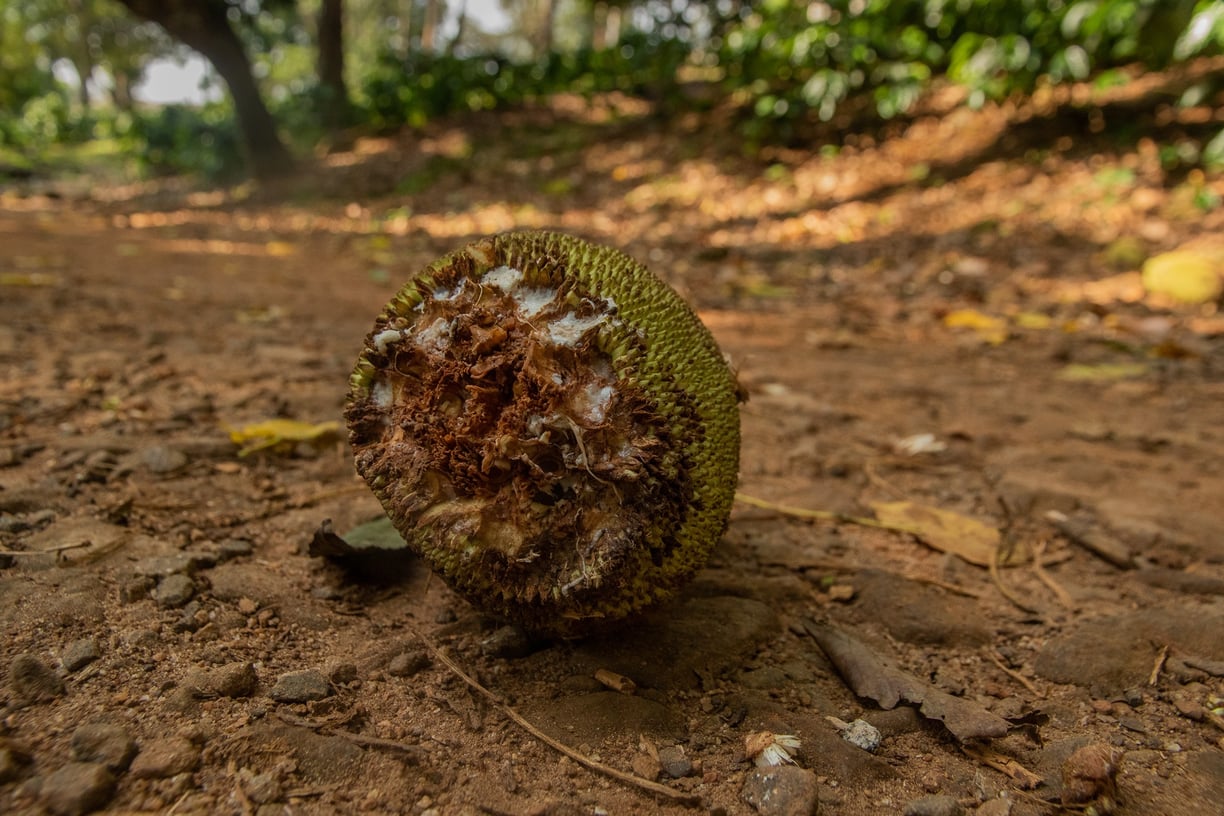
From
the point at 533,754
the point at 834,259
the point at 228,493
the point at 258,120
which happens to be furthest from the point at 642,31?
the point at 533,754

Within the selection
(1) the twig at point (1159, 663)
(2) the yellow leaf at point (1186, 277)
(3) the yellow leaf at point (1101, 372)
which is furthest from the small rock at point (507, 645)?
(2) the yellow leaf at point (1186, 277)

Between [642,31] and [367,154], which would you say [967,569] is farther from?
[642,31]

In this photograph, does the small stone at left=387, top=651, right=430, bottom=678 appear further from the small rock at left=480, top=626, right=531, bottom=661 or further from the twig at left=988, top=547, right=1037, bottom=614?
the twig at left=988, top=547, right=1037, bottom=614

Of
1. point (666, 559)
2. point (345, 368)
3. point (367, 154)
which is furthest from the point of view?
point (367, 154)

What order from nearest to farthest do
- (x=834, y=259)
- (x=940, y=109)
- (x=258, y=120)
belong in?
(x=834, y=259), (x=940, y=109), (x=258, y=120)

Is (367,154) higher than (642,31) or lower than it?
lower

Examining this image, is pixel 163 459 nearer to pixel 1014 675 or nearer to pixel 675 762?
pixel 675 762
